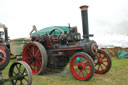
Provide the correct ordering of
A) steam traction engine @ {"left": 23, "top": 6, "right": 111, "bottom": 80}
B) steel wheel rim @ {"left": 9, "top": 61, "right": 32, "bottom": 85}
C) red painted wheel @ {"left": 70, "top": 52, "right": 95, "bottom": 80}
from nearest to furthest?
steel wheel rim @ {"left": 9, "top": 61, "right": 32, "bottom": 85} → red painted wheel @ {"left": 70, "top": 52, "right": 95, "bottom": 80} → steam traction engine @ {"left": 23, "top": 6, "right": 111, "bottom": 80}

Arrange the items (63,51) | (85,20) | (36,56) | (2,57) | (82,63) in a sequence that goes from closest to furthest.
Answer: (2,57) → (82,63) → (85,20) → (63,51) → (36,56)

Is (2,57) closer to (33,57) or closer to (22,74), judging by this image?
(22,74)

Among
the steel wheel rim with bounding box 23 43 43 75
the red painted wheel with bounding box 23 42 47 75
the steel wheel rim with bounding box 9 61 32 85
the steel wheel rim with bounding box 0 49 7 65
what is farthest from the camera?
the steel wheel rim with bounding box 23 43 43 75

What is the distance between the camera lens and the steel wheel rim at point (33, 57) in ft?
15.1

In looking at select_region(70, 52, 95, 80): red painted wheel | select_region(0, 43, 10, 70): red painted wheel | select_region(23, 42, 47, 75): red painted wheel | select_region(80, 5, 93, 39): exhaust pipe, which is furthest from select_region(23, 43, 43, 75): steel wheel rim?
select_region(0, 43, 10, 70): red painted wheel

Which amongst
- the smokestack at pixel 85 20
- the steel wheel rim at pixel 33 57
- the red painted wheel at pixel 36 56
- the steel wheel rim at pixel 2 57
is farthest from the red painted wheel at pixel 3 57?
the smokestack at pixel 85 20

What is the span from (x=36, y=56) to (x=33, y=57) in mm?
129

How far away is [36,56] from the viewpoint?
4648 mm

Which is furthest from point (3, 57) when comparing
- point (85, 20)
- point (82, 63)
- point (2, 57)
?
point (85, 20)

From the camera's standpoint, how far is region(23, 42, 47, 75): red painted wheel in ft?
14.4

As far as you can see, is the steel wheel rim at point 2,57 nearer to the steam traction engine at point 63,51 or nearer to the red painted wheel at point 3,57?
the red painted wheel at point 3,57

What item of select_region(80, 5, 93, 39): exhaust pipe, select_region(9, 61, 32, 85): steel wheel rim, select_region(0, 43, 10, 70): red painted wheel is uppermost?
select_region(80, 5, 93, 39): exhaust pipe

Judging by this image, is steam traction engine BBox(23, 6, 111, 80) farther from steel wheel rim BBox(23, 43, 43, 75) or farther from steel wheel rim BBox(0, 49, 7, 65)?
steel wheel rim BBox(0, 49, 7, 65)

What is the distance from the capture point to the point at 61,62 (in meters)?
4.73
